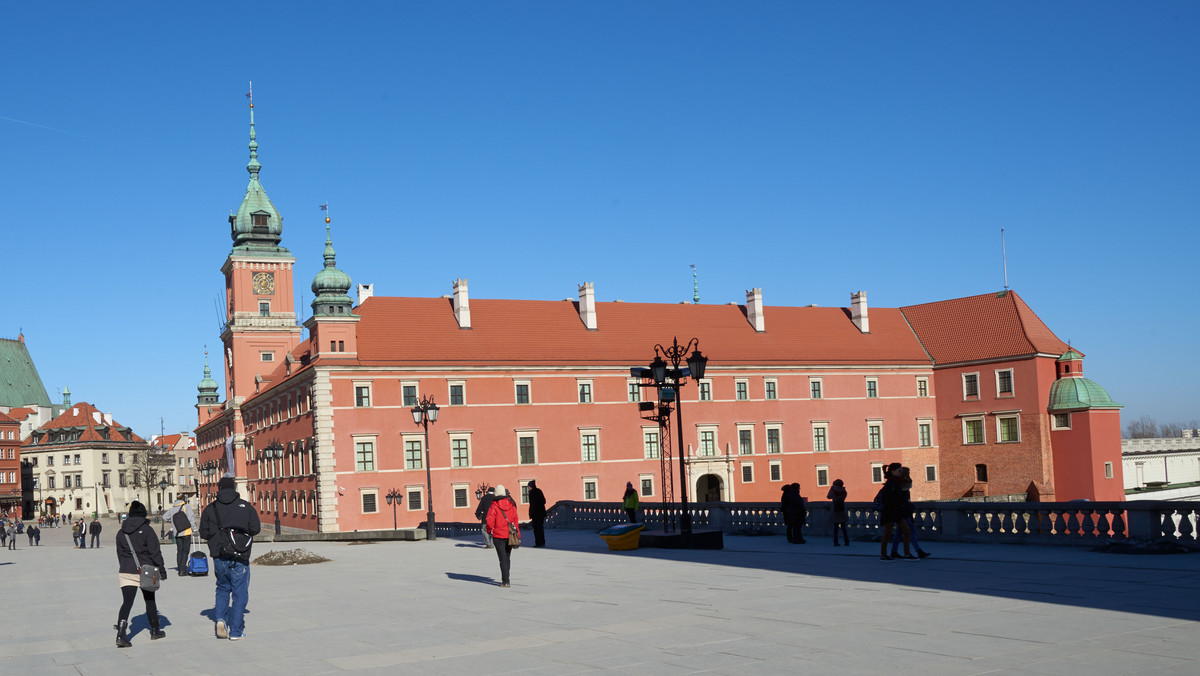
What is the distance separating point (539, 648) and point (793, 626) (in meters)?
2.57

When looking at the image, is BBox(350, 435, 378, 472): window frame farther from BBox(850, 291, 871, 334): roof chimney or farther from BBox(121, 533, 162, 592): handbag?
BBox(121, 533, 162, 592): handbag

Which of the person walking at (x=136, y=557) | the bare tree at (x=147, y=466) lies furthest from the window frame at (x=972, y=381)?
the bare tree at (x=147, y=466)

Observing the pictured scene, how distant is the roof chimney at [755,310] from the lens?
7181 cm

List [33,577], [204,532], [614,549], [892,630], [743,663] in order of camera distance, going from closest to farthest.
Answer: [743,663], [892,630], [204,532], [614,549], [33,577]

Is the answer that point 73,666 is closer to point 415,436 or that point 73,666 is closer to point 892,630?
point 892,630

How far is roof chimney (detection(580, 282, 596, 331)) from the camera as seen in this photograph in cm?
6700

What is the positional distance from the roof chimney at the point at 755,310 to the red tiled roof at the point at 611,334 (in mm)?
478

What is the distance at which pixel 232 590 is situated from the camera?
38.3 feet

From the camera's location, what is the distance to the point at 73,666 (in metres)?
10.4

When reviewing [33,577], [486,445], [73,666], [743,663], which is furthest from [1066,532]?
[486,445]

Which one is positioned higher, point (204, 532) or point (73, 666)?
point (204, 532)

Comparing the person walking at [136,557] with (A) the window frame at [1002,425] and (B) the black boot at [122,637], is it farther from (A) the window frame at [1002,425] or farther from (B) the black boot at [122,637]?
(A) the window frame at [1002,425]

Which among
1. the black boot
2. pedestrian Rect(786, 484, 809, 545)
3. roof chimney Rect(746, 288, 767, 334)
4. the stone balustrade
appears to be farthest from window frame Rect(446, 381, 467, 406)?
the black boot

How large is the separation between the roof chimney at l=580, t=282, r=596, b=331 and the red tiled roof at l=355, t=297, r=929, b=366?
26.7 inches
